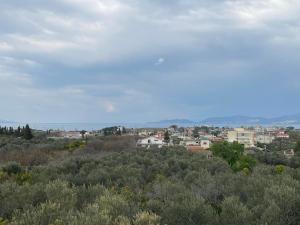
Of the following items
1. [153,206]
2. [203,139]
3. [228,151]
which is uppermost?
[153,206]

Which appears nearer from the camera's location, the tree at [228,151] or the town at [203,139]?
the tree at [228,151]

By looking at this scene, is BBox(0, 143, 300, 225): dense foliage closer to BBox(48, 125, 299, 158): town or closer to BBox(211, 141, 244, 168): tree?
BBox(211, 141, 244, 168): tree

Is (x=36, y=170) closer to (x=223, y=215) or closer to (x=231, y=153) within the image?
(x=223, y=215)

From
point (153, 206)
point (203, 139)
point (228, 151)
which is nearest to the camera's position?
point (153, 206)

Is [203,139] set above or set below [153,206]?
below

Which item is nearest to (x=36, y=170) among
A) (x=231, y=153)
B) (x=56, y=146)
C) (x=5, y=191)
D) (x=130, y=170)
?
(x=130, y=170)

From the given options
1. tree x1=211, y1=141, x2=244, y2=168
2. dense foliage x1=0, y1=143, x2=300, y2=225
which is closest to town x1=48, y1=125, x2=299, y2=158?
tree x1=211, y1=141, x2=244, y2=168

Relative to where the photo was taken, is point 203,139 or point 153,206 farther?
point 203,139

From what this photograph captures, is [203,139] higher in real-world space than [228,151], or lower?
lower

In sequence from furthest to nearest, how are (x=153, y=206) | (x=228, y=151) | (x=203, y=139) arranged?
(x=203, y=139) → (x=228, y=151) → (x=153, y=206)

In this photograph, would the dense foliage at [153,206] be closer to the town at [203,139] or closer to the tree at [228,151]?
the tree at [228,151]

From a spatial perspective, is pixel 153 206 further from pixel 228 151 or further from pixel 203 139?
pixel 203 139

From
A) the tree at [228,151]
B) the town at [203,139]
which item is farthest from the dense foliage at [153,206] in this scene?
the town at [203,139]

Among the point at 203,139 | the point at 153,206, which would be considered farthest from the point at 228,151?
the point at 203,139
